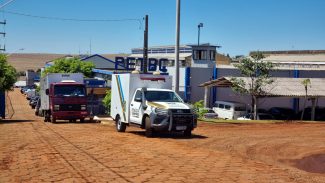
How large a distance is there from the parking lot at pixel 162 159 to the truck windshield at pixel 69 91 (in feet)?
38.8

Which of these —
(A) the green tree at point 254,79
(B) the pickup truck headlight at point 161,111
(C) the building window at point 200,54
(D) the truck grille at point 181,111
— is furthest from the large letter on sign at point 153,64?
(B) the pickup truck headlight at point 161,111

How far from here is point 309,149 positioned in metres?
17.0

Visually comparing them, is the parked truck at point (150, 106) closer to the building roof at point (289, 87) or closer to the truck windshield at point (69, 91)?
the truck windshield at point (69, 91)

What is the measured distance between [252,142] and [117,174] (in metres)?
9.04

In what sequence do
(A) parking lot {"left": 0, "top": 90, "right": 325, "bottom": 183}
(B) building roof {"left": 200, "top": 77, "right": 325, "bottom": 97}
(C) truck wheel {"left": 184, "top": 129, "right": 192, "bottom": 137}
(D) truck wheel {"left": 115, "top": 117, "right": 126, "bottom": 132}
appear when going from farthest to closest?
(B) building roof {"left": 200, "top": 77, "right": 325, "bottom": 97}
(D) truck wheel {"left": 115, "top": 117, "right": 126, "bottom": 132}
(C) truck wheel {"left": 184, "top": 129, "right": 192, "bottom": 137}
(A) parking lot {"left": 0, "top": 90, "right": 325, "bottom": 183}

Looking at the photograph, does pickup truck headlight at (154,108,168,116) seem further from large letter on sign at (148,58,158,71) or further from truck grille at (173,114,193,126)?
large letter on sign at (148,58,158,71)

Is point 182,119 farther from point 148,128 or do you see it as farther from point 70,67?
point 70,67

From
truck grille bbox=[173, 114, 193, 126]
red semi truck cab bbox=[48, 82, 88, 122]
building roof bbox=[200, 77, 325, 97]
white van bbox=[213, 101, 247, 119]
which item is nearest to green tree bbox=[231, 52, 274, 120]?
building roof bbox=[200, 77, 325, 97]

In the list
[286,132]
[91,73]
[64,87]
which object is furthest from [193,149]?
[91,73]

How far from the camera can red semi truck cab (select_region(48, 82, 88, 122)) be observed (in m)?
31.4

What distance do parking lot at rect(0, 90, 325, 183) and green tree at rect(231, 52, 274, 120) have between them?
67.0 feet

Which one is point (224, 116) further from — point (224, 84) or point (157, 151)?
point (157, 151)

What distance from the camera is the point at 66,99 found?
104 feet

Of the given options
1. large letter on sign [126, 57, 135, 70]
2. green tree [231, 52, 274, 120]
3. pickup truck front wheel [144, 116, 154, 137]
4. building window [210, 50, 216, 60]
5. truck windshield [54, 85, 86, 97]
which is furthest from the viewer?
building window [210, 50, 216, 60]
